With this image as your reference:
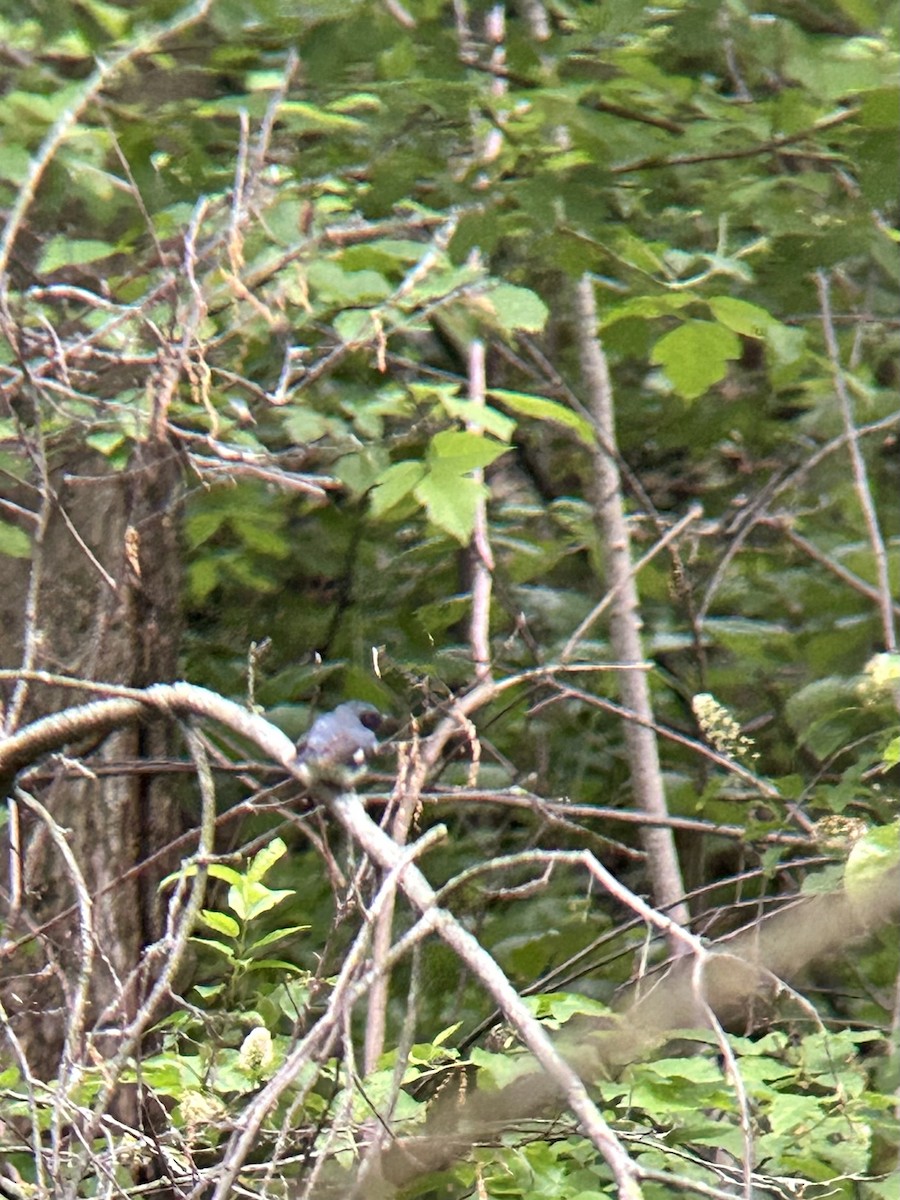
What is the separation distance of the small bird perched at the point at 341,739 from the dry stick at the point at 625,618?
660 millimetres

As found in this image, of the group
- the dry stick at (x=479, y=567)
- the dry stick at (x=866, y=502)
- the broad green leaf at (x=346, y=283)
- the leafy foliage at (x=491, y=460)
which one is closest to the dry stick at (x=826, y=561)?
the leafy foliage at (x=491, y=460)

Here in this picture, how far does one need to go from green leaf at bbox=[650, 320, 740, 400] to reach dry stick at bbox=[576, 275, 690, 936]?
542 millimetres

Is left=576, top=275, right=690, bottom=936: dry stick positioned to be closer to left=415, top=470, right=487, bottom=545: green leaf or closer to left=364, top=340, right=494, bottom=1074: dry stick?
left=364, top=340, right=494, bottom=1074: dry stick

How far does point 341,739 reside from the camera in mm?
2516

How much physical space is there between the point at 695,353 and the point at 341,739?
3.56ft

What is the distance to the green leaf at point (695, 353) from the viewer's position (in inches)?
117

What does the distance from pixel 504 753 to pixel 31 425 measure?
165 centimetres

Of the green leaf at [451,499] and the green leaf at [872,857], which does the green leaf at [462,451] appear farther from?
the green leaf at [872,857]

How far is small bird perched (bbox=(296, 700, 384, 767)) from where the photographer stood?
2113mm

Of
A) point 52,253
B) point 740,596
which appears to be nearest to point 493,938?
point 740,596

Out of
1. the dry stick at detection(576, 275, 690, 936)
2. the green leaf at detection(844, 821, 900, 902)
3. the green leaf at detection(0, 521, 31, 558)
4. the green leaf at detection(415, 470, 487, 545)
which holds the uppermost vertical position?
the green leaf at detection(415, 470, 487, 545)

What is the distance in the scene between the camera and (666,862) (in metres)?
3.47

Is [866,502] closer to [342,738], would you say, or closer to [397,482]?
[397,482]

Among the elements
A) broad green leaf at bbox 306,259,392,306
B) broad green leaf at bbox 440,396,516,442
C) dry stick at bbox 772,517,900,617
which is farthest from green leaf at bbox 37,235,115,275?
dry stick at bbox 772,517,900,617
